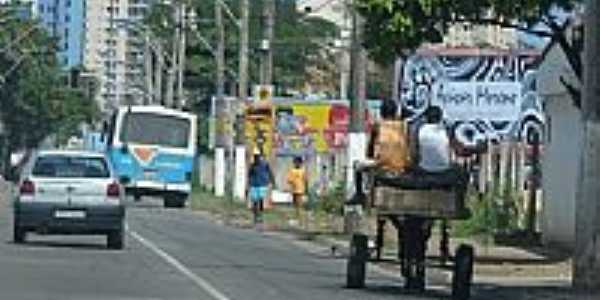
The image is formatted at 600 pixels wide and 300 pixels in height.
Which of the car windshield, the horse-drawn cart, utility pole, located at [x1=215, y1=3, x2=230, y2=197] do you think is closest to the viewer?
the horse-drawn cart

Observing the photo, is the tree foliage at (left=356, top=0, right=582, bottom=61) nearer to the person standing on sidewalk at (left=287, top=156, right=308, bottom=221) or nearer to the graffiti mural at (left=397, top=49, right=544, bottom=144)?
the person standing on sidewalk at (left=287, top=156, right=308, bottom=221)

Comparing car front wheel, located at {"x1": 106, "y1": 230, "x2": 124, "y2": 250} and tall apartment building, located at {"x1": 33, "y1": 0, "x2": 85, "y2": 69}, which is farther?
tall apartment building, located at {"x1": 33, "y1": 0, "x2": 85, "y2": 69}

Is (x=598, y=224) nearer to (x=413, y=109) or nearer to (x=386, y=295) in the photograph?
(x=386, y=295)

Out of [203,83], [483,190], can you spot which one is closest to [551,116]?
[483,190]

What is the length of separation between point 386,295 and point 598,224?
9.29 feet

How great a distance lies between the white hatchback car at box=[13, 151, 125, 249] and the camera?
29.5 meters

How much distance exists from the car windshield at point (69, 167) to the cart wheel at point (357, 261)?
8.09 meters

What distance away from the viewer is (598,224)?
74.4 feet

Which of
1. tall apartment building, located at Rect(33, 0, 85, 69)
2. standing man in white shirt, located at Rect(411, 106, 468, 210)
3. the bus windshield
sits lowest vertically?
standing man in white shirt, located at Rect(411, 106, 468, 210)

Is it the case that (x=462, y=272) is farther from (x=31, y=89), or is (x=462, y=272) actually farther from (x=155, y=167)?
(x=31, y=89)

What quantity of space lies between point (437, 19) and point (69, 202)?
691 centimetres

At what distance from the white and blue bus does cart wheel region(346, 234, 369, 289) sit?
40298mm

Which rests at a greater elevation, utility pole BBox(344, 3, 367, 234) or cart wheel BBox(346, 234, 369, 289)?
utility pole BBox(344, 3, 367, 234)

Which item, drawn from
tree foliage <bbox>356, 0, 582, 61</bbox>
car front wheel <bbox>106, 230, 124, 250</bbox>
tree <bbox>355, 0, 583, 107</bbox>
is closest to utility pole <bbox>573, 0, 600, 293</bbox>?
tree <bbox>355, 0, 583, 107</bbox>
